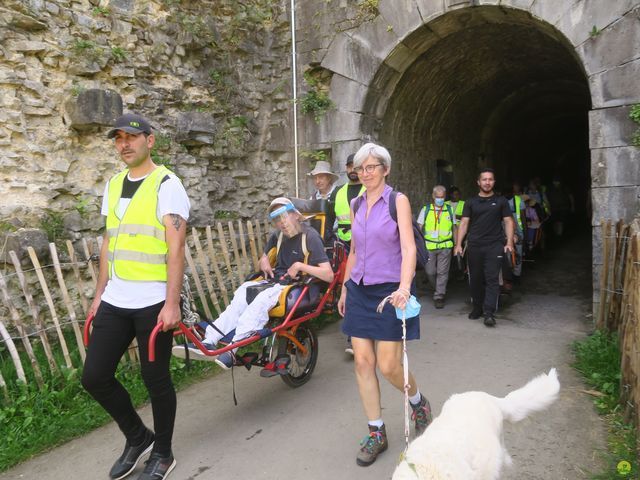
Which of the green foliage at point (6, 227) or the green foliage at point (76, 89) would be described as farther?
the green foliage at point (76, 89)

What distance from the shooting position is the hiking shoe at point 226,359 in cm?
345

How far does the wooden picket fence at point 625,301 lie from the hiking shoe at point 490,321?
3.73 feet

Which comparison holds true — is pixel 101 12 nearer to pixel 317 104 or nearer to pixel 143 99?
pixel 143 99

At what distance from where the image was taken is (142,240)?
285 cm

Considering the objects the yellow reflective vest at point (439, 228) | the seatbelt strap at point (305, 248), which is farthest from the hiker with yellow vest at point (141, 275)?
the yellow reflective vest at point (439, 228)

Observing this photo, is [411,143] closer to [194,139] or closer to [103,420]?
[194,139]

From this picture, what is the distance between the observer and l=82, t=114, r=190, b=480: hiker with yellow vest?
285 cm

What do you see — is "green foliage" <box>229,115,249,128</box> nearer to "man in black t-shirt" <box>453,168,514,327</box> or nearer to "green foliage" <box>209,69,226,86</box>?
"green foliage" <box>209,69,226,86</box>

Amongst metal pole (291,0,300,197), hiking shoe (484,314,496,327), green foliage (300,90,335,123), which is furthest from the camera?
metal pole (291,0,300,197)

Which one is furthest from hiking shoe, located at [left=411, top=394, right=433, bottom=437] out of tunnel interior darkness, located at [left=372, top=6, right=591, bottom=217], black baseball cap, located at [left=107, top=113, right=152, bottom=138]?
tunnel interior darkness, located at [left=372, top=6, right=591, bottom=217]

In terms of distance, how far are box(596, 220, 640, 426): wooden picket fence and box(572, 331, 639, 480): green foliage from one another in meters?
0.11

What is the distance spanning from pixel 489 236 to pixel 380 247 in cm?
347

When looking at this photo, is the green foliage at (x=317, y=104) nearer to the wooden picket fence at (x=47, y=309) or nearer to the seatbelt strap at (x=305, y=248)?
the wooden picket fence at (x=47, y=309)

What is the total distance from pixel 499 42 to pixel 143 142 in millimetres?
6749
